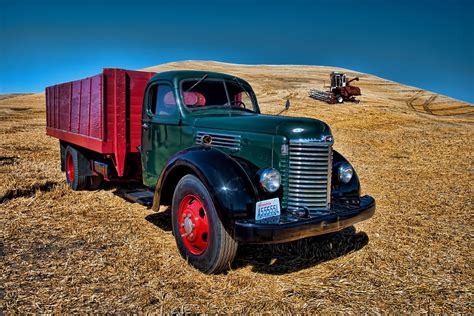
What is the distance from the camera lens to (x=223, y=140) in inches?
156

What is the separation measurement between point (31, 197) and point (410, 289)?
5464mm

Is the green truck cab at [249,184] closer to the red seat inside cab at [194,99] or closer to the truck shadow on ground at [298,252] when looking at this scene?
the red seat inside cab at [194,99]

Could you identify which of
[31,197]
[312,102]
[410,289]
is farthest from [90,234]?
[312,102]

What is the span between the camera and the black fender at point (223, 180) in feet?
10.5

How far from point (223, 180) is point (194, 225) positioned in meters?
0.62

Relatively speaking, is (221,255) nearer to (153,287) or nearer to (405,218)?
(153,287)

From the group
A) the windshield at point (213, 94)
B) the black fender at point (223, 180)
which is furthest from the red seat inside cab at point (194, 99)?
the black fender at point (223, 180)

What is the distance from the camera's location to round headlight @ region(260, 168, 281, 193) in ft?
11.0

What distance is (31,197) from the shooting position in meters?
5.93

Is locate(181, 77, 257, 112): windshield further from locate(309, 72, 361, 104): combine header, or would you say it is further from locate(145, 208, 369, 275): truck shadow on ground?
locate(309, 72, 361, 104): combine header

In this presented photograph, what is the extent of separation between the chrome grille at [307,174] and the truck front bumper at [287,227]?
172 millimetres

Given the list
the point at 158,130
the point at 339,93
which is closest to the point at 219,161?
the point at 158,130

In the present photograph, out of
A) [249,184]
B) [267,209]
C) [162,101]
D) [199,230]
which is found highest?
[162,101]

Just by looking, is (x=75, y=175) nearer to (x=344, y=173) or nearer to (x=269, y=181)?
(x=269, y=181)
